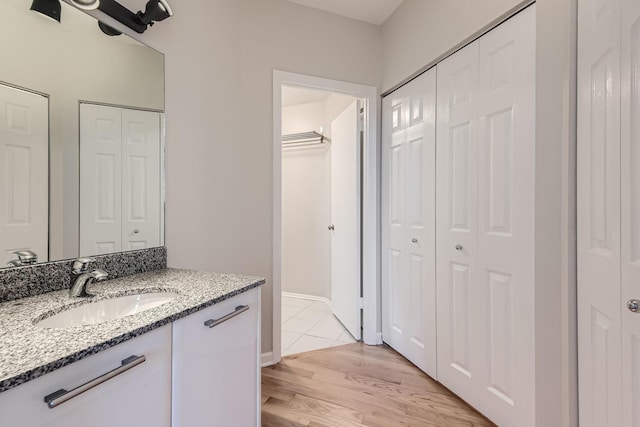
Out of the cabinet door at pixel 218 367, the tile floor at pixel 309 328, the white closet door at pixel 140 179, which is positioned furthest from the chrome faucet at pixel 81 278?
the tile floor at pixel 309 328

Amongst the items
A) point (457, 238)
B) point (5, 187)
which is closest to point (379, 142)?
point (457, 238)

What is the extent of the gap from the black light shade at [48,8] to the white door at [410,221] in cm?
187

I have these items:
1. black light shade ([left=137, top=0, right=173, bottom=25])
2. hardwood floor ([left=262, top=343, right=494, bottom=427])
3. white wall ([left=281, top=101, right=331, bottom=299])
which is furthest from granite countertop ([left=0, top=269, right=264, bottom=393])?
white wall ([left=281, top=101, right=331, bottom=299])

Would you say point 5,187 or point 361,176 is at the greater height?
point 361,176

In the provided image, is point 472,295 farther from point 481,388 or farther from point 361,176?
point 361,176

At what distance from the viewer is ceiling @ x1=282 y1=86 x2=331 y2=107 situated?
10.7 ft

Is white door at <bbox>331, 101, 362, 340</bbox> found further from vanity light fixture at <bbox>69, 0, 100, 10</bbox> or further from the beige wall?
vanity light fixture at <bbox>69, 0, 100, 10</bbox>

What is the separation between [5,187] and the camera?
1006 mm

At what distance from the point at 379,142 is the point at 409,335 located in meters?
1.48

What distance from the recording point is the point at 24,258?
1.05m

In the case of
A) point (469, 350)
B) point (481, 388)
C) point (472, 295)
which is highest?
point (472, 295)

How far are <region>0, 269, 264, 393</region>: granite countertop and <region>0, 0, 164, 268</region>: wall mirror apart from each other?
0.68 ft
